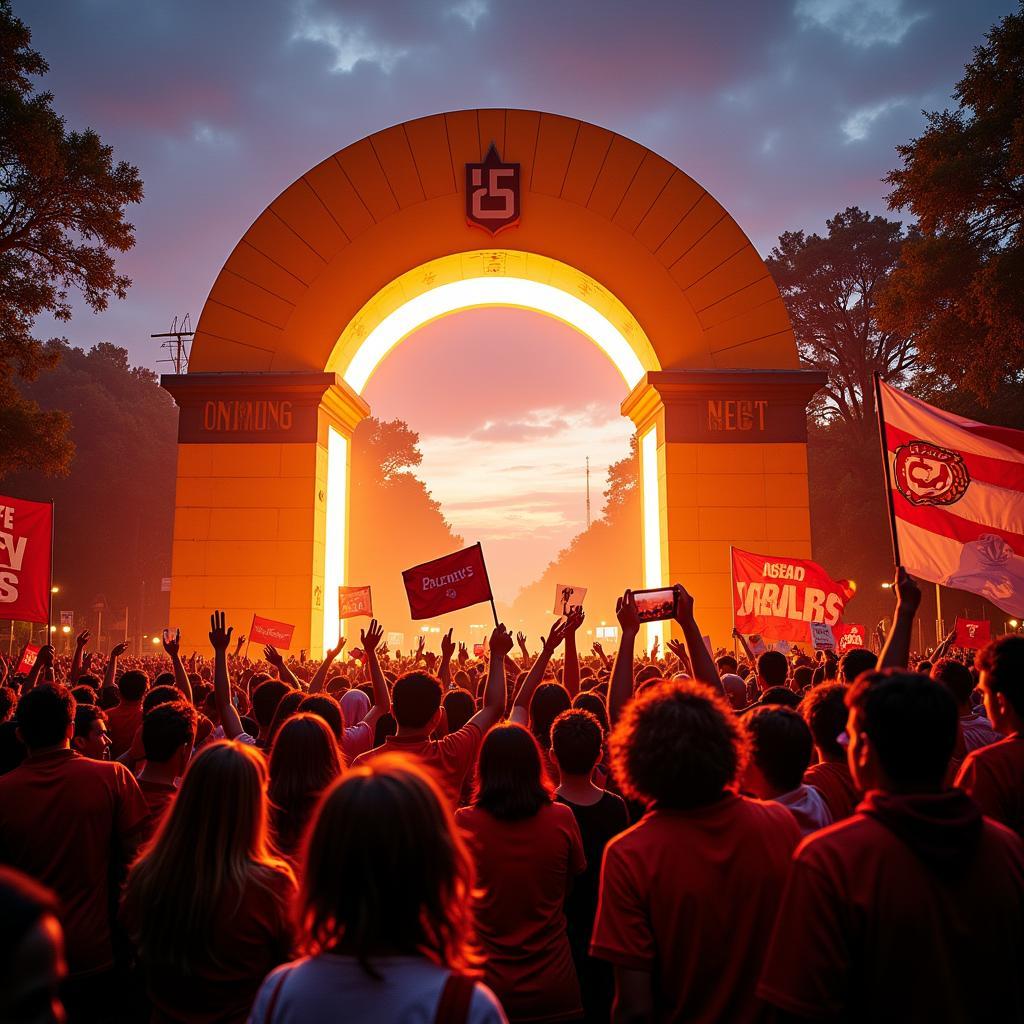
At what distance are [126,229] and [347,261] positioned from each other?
4.94m

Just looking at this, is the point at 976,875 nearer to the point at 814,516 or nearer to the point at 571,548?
the point at 814,516

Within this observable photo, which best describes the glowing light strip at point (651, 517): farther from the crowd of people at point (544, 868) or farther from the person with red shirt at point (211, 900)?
the person with red shirt at point (211, 900)

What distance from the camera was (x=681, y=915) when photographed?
97.3 inches

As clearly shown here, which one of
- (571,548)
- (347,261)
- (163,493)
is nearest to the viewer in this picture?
(347,261)

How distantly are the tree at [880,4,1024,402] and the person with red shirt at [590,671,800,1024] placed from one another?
19101mm

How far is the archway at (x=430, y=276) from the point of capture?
2098 centimetres

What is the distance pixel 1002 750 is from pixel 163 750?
3242mm

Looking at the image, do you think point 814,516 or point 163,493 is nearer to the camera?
point 814,516

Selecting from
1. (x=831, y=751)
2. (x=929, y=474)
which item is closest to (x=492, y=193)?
(x=929, y=474)

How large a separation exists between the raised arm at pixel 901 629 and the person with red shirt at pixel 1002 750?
272mm

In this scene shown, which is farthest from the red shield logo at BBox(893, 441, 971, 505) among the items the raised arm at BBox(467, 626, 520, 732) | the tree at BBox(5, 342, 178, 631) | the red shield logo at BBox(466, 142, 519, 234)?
the tree at BBox(5, 342, 178, 631)


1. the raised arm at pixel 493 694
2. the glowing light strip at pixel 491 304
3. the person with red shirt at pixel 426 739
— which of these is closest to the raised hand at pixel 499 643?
Answer: the raised arm at pixel 493 694

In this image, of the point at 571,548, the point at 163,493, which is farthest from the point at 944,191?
the point at 571,548

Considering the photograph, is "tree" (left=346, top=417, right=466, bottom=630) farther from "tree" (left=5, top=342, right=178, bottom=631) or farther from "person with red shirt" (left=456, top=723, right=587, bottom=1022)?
"person with red shirt" (left=456, top=723, right=587, bottom=1022)
